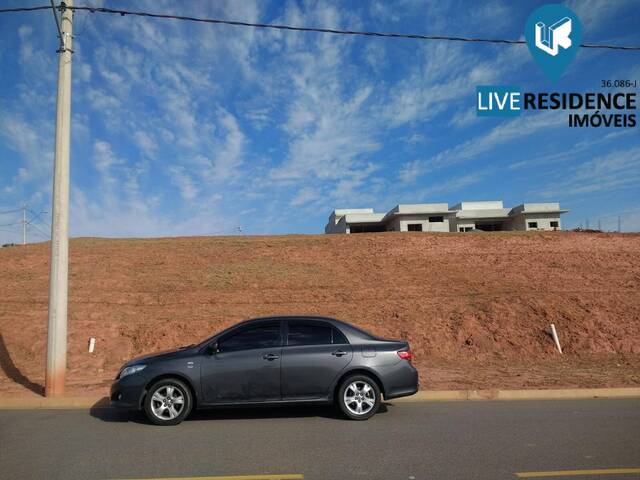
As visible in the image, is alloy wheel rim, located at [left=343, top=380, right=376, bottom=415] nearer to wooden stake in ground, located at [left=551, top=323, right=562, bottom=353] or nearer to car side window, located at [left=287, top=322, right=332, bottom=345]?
car side window, located at [left=287, top=322, right=332, bottom=345]

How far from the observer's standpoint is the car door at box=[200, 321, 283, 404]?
7.17 meters

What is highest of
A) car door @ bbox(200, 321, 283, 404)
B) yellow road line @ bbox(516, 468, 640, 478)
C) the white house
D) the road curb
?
the white house

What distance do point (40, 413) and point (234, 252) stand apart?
1549 cm

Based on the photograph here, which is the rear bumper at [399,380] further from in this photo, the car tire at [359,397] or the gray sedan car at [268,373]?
the car tire at [359,397]

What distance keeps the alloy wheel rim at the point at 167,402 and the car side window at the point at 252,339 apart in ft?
2.79

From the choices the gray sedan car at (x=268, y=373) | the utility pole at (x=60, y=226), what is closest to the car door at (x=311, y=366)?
the gray sedan car at (x=268, y=373)

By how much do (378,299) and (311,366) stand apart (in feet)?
34.5

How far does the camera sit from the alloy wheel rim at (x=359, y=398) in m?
7.35

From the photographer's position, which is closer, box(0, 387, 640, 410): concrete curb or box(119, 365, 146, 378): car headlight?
box(119, 365, 146, 378): car headlight

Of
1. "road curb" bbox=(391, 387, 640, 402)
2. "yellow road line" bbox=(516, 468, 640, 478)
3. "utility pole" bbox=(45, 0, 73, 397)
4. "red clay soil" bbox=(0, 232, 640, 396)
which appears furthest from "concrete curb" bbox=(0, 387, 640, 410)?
"yellow road line" bbox=(516, 468, 640, 478)

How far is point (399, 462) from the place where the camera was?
17.6 ft

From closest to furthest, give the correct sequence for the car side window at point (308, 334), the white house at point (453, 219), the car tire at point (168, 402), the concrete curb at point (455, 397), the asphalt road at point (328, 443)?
the asphalt road at point (328, 443) → the car tire at point (168, 402) → the car side window at point (308, 334) → the concrete curb at point (455, 397) → the white house at point (453, 219)

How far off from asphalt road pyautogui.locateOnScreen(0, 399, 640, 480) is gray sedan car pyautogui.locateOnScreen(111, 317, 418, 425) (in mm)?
308

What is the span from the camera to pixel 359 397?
24.2ft
